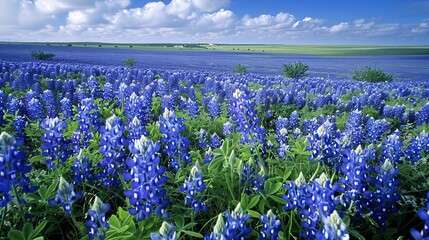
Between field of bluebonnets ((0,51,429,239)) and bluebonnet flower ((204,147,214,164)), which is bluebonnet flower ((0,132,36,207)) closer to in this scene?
field of bluebonnets ((0,51,429,239))

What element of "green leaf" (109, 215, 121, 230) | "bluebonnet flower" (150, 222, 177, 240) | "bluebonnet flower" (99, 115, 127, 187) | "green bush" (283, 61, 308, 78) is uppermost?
"bluebonnet flower" (99, 115, 127, 187)

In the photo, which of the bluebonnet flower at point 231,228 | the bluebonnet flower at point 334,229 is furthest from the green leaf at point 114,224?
the bluebonnet flower at point 334,229

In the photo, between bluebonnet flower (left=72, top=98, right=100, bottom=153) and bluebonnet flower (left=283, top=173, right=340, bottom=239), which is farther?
bluebonnet flower (left=72, top=98, right=100, bottom=153)

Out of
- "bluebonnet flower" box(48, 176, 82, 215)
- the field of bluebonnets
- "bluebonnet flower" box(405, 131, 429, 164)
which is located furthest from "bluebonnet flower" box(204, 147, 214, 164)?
"bluebonnet flower" box(405, 131, 429, 164)

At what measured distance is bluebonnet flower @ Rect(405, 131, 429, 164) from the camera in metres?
2.88

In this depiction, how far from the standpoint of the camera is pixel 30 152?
11.3ft

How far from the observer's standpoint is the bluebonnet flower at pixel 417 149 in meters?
2.88

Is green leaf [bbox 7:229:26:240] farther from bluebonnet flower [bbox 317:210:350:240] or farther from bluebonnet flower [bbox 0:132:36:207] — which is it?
bluebonnet flower [bbox 317:210:350:240]

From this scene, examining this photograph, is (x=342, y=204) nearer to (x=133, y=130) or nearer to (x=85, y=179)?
(x=133, y=130)

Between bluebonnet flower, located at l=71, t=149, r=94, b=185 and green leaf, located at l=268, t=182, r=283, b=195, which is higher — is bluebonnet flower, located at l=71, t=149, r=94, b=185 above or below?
above

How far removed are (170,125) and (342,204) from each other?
1.22 m

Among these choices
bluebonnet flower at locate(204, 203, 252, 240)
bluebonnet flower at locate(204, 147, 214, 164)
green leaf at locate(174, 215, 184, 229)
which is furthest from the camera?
bluebonnet flower at locate(204, 147, 214, 164)

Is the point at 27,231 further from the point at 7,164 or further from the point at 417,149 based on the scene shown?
the point at 417,149

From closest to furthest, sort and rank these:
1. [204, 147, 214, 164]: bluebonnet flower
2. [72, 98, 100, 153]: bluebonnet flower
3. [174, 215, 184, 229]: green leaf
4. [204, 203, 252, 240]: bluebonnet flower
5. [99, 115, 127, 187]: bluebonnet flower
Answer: [204, 203, 252, 240]: bluebonnet flower < [174, 215, 184, 229]: green leaf < [99, 115, 127, 187]: bluebonnet flower < [204, 147, 214, 164]: bluebonnet flower < [72, 98, 100, 153]: bluebonnet flower
